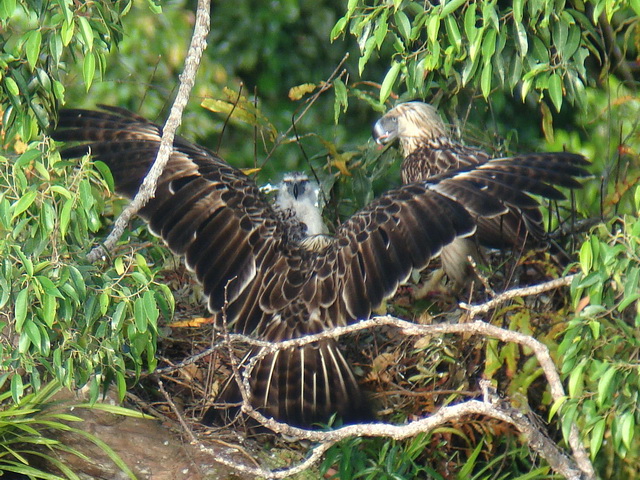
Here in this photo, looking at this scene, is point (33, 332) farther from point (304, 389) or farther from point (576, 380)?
point (576, 380)

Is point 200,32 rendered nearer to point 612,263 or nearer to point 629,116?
point 612,263

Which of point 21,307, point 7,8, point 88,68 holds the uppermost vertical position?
point 7,8

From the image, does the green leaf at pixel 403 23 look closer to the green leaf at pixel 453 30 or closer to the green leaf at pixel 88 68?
the green leaf at pixel 453 30

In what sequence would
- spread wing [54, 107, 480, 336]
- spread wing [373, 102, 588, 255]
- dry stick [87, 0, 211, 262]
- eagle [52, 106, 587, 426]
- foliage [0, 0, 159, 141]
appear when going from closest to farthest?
1. foliage [0, 0, 159, 141]
2. dry stick [87, 0, 211, 262]
3. spread wing [373, 102, 588, 255]
4. eagle [52, 106, 587, 426]
5. spread wing [54, 107, 480, 336]

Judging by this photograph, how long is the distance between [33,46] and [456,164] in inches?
111

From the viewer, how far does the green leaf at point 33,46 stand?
13.1 ft

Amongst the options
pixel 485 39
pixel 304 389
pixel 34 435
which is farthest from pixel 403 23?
pixel 34 435

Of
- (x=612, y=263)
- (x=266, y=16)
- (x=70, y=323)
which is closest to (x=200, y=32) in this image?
(x=70, y=323)

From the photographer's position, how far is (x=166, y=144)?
4.64 meters

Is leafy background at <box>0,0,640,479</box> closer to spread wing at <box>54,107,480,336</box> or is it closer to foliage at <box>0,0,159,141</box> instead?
foliage at <box>0,0,159,141</box>

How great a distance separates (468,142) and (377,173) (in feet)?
2.42

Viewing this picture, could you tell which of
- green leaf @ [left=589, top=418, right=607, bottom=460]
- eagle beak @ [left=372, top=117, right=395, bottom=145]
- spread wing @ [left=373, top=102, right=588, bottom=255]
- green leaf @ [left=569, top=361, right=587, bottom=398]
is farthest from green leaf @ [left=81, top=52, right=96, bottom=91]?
eagle beak @ [left=372, top=117, right=395, bottom=145]

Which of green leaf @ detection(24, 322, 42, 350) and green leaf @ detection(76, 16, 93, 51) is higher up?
green leaf @ detection(76, 16, 93, 51)

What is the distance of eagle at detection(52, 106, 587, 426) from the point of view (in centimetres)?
504
